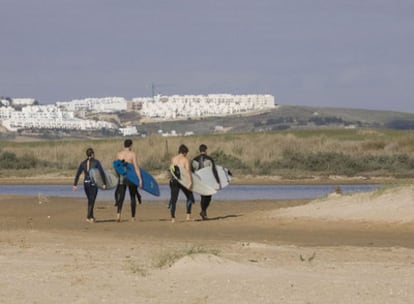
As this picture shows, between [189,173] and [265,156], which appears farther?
[265,156]

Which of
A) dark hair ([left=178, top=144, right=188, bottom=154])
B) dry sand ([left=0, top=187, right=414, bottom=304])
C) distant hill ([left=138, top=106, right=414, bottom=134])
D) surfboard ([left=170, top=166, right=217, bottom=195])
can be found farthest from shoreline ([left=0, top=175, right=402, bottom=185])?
distant hill ([left=138, top=106, right=414, bottom=134])

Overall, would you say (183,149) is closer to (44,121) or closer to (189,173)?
(189,173)

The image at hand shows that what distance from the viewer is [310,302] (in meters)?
12.3

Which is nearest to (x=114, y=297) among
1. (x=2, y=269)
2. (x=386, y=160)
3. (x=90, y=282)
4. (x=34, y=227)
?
(x=90, y=282)

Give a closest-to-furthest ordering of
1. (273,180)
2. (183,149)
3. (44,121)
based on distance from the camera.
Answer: (183,149) < (273,180) < (44,121)

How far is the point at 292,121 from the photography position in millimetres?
160000

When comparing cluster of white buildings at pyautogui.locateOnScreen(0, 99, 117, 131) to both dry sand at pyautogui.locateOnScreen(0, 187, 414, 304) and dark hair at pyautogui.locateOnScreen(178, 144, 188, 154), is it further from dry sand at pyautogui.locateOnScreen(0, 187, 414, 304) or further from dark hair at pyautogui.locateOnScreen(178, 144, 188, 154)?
dark hair at pyautogui.locateOnScreen(178, 144, 188, 154)

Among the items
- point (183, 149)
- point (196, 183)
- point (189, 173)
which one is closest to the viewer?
point (189, 173)

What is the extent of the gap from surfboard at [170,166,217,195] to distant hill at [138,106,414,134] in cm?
12095

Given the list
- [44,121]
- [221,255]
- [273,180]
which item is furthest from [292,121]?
[221,255]

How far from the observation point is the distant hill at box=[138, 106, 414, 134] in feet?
503

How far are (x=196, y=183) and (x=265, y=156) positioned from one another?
35.3 meters

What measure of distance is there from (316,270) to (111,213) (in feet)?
44.4

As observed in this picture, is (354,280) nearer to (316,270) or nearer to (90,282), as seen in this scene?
(316,270)
